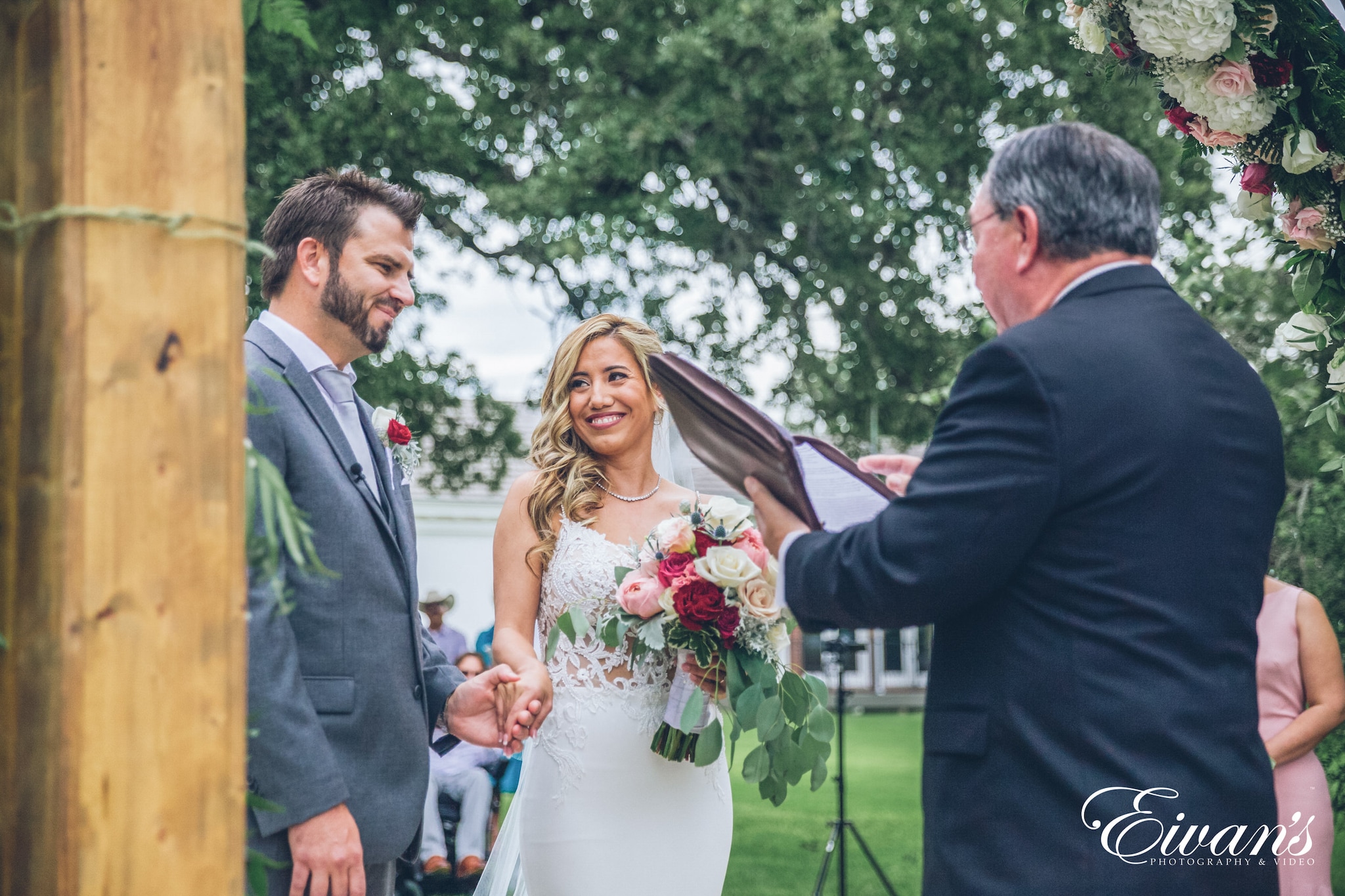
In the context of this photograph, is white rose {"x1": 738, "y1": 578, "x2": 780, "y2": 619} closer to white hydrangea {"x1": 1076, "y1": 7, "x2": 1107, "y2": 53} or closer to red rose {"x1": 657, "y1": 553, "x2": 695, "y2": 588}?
red rose {"x1": 657, "y1": 553, "x2": 695, "y2": 588}

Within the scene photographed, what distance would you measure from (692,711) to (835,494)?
1498 mm

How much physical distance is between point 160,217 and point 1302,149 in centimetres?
303

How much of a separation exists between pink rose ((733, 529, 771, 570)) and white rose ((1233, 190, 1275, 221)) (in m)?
1.83

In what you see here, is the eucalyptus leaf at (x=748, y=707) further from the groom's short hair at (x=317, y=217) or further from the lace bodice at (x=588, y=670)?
the groom's short hair at (x=317, y=217)

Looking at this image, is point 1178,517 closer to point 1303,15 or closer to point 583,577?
point 1303,15

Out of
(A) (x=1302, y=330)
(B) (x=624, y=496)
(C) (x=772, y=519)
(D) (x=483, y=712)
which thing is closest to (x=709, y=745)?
(D) (x=483, y=712)

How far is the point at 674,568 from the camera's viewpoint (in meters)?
3.85

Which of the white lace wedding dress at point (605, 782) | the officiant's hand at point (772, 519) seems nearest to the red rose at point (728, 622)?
the white lace wedding dress at point (605, 782)

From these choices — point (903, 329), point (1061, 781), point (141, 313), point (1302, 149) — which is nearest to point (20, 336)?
point (141, 313)

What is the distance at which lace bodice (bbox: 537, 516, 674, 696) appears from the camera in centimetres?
417

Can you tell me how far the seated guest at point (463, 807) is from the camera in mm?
8461

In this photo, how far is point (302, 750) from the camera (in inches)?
104

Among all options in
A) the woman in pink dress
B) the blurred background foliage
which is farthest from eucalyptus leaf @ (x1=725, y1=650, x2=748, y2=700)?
the blurred background foliage

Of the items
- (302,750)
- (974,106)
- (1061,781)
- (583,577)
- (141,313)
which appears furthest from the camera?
(974,106)
